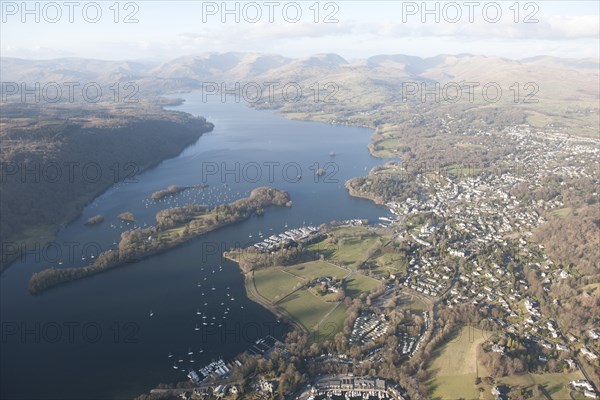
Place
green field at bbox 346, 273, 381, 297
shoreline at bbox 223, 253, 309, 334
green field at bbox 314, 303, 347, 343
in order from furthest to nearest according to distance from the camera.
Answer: green field at bbox 346, 273, 381, 297 < shoreline at bbox 223, 253, 309, 334 < green field at bbox 314, 303, 347, 343

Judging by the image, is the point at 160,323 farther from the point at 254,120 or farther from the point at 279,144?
the point at 254,120

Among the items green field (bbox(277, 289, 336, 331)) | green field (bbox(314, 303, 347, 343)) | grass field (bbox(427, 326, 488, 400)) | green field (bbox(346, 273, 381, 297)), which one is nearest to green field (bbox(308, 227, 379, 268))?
green field (bbox(346, 273, 381, 297))

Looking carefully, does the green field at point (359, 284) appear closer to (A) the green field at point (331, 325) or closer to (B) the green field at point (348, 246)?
(B) the green field at point (348, 246)

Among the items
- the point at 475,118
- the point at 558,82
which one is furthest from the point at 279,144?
the point at 558,82

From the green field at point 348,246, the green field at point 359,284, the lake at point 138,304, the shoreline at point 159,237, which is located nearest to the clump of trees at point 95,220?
the lake at point 138,304

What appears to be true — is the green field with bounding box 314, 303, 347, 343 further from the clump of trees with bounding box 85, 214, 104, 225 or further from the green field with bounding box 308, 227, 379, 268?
the clump of trees with bounding box 85, 214, 104, 225
